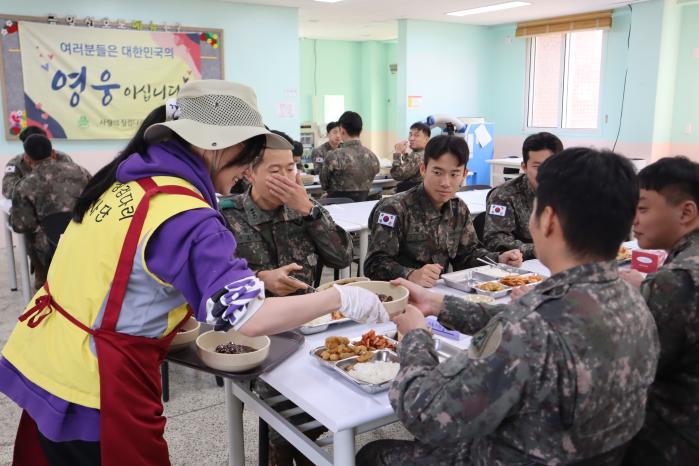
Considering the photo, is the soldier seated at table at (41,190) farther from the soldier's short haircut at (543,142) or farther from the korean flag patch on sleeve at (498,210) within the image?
the soldier's short haircut at (543,142)

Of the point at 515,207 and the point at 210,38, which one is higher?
the point at 210,38

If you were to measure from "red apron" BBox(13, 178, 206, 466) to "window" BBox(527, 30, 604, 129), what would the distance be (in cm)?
818

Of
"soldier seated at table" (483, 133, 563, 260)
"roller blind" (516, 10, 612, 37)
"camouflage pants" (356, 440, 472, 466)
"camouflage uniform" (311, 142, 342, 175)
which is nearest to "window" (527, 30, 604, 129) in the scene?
"roller blind" (516, 10, 612, 37)

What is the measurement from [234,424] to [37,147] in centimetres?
317

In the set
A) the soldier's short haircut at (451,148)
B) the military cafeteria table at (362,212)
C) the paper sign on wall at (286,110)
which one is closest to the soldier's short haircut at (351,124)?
the military cafeteria table at (362,212)

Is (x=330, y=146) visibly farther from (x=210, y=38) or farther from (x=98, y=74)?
(x=98, y=74)

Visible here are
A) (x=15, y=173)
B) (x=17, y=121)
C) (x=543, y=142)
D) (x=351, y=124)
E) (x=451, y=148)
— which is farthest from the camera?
(x=17, y=121)

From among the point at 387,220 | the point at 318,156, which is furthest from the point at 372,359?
the point at 318,156

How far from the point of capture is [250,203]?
2.41m

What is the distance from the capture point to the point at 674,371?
1400mm

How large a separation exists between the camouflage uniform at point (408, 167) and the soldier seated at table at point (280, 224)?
137 inches

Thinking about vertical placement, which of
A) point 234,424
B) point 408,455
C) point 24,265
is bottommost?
point 24,265

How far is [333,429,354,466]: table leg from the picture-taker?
4.43 feet

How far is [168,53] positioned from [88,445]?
6201 millimetres
